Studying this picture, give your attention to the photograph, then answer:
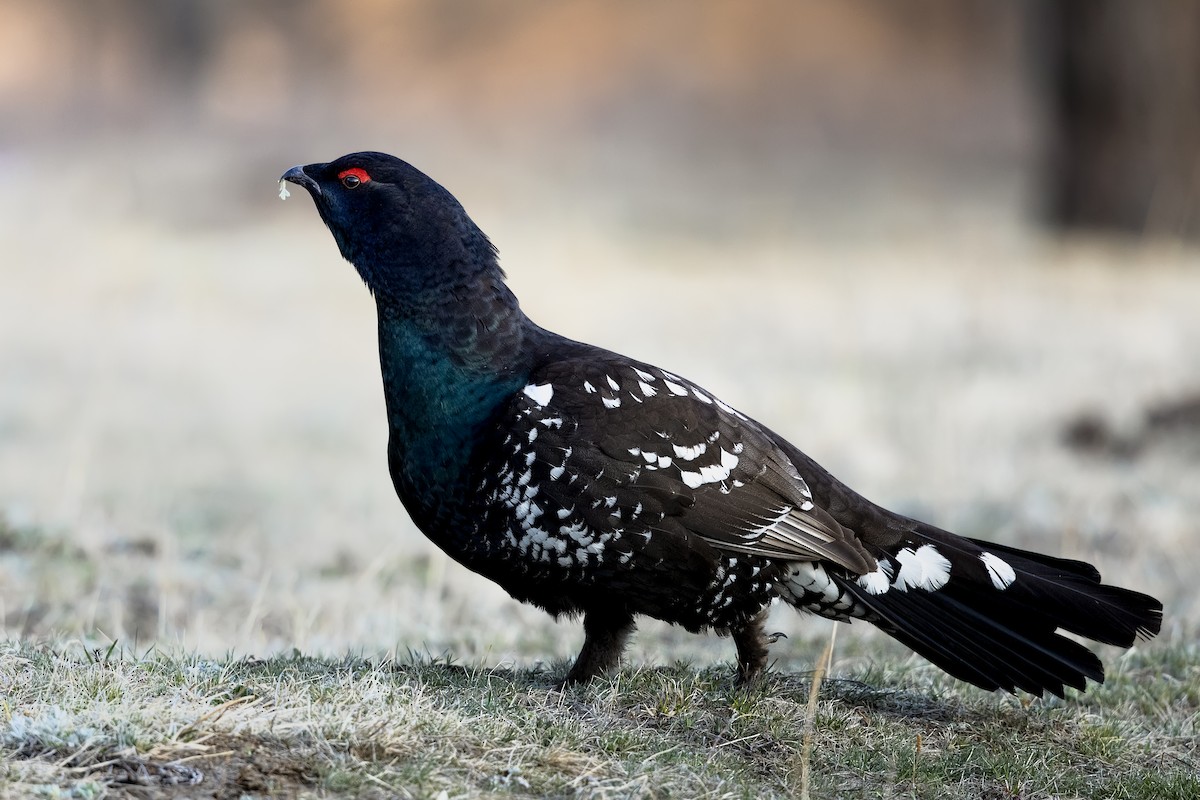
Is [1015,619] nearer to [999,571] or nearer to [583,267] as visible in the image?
[999,571]

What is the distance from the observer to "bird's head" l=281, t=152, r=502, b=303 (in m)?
4.86

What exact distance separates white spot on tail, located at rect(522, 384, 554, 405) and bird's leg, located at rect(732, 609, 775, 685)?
1.07 metres

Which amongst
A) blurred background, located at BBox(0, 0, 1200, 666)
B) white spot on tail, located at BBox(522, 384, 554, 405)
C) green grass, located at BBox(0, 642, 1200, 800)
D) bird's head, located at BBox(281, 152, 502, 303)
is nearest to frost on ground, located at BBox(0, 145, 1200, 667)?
blurred background, located at BBox(0, 0, 1200, 666)

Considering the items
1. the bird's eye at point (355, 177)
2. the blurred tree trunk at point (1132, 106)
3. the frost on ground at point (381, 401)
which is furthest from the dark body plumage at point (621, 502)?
the blurred tree trunk at point (1132, 106)

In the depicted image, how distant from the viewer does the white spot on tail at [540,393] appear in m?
4.51

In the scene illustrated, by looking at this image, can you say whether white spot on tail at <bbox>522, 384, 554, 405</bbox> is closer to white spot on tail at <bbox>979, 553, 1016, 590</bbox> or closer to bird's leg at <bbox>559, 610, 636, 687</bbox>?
bird's leg at <bbox>559, 610, 636, 687</bbox>

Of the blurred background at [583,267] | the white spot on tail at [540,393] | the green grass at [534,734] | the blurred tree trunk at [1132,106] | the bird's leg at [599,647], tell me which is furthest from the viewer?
the blurred tree trunk at [1132,106]

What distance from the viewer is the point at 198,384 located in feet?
37.4

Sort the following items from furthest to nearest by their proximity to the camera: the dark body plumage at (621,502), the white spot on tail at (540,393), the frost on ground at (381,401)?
the frost on ground at (381,401)
the white spot on tail at (540,393)
the dark body plumage at (621,502)

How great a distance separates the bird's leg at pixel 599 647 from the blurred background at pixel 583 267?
588mm

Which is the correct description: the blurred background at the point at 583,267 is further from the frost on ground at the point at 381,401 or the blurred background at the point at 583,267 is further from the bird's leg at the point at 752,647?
the bird's leg at the point at 752,647

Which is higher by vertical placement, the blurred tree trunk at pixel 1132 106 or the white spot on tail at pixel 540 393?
the blurred tree trunk at pixel 1132 106

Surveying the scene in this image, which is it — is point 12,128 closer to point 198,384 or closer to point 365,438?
point 198,384

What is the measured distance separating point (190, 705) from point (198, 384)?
805cm
